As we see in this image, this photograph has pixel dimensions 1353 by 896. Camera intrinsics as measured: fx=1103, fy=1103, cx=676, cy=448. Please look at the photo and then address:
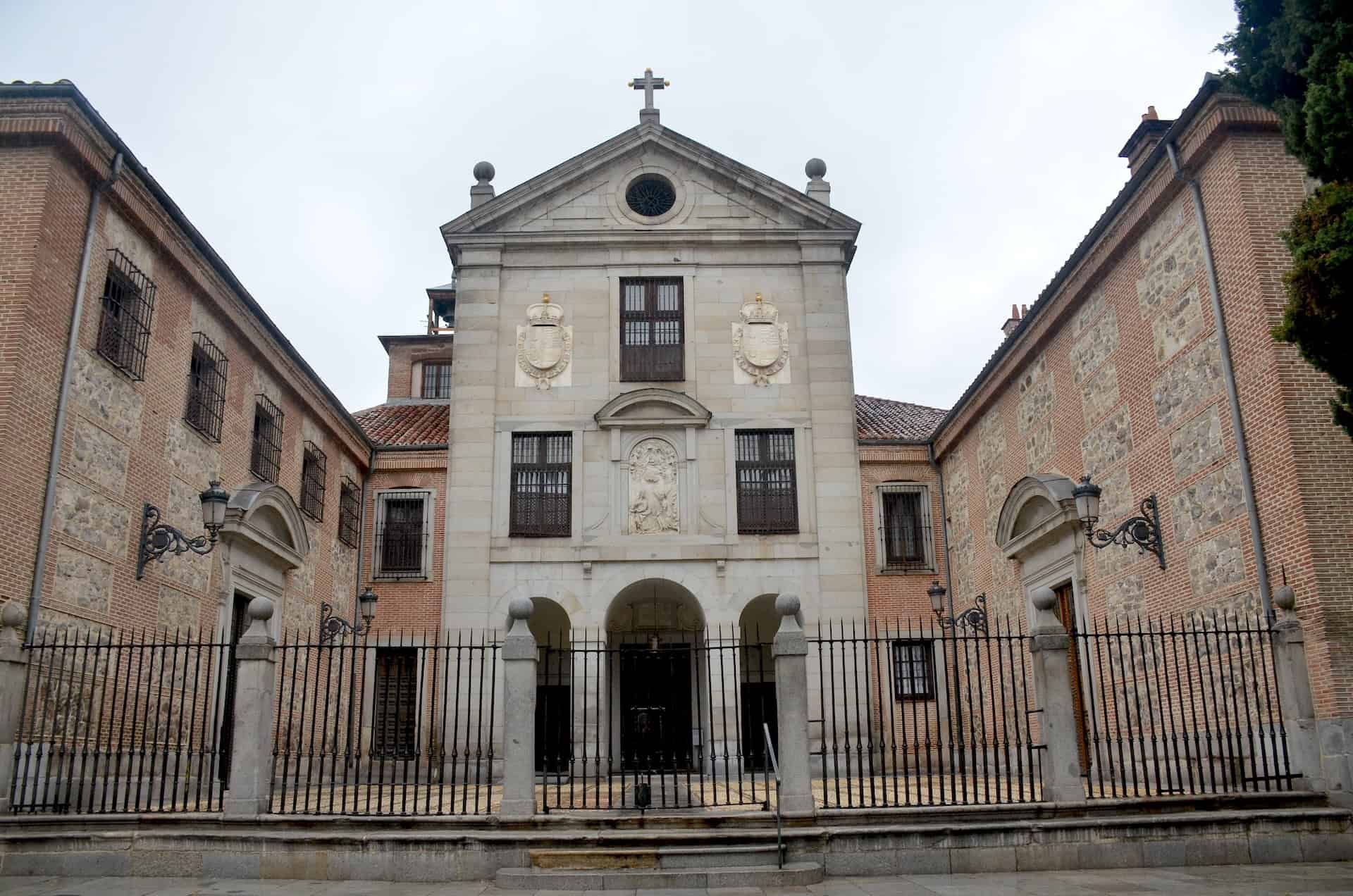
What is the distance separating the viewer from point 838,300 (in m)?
21.5

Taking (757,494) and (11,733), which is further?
(757,494)

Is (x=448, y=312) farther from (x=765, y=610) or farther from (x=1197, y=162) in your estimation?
(x=1197, y=162)

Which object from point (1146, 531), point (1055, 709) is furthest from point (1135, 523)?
point (1055, 709)

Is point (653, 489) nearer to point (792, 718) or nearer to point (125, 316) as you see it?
point (125, 316)

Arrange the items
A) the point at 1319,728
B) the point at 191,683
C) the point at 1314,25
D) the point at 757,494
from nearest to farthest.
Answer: the point at 1314,25, the point at 1319,728, the point at 191,683, the point at 757,494

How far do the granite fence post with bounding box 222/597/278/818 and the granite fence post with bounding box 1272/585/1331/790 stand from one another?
953 cm

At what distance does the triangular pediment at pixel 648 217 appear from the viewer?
2184 centimetres

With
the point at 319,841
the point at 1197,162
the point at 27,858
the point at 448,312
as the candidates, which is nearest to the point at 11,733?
the point at 27,858

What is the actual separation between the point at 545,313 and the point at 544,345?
0.67m

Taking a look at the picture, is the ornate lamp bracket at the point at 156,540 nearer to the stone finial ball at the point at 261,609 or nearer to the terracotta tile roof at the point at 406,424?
the stone finial ball at the point at 261,609

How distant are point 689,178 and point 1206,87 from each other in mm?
12196

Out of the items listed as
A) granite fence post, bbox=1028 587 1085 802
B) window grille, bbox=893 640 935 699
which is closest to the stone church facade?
window grille, bbox=893 640 935 699

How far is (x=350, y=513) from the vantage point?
22.1m

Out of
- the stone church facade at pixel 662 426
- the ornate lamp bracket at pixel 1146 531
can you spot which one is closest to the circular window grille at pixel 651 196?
the stone church facade at pixel 662 426
